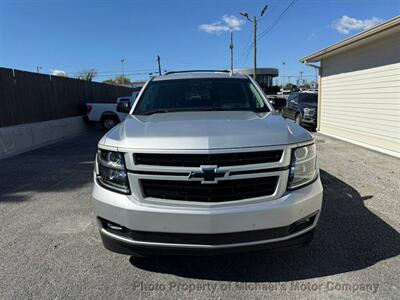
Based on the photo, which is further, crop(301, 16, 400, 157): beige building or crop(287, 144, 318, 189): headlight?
crop(301, 16, 400, 157): beige building

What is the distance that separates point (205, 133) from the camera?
9.22 feet

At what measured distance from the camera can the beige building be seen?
A: 8898 millimetres

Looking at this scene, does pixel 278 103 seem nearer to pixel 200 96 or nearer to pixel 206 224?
pixel 200 96

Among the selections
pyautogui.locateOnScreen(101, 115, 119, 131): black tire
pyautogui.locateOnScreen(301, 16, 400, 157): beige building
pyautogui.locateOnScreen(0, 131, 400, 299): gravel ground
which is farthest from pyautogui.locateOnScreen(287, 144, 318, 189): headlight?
pyautogui.locateOnScreen(101, 115, 119, 131): black tire

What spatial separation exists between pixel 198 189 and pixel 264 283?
3.40 feet

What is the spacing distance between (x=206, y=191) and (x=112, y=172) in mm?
791

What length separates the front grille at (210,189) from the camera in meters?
2.67


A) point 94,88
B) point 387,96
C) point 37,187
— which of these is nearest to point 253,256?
point 37,187

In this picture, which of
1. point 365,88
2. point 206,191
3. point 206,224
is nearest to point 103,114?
point 365,88

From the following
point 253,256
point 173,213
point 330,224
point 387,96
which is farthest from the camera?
point 387,96

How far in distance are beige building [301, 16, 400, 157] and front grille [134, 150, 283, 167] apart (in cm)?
717

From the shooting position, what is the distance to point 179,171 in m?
2.65

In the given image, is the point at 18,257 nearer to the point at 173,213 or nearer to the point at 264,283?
the point at 173,213

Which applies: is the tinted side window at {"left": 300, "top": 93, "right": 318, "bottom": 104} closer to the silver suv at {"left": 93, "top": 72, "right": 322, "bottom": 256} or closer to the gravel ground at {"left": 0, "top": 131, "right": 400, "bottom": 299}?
the gravel ground at {"left": 0, "top": 131, "right": 400, "bottom": 299}
